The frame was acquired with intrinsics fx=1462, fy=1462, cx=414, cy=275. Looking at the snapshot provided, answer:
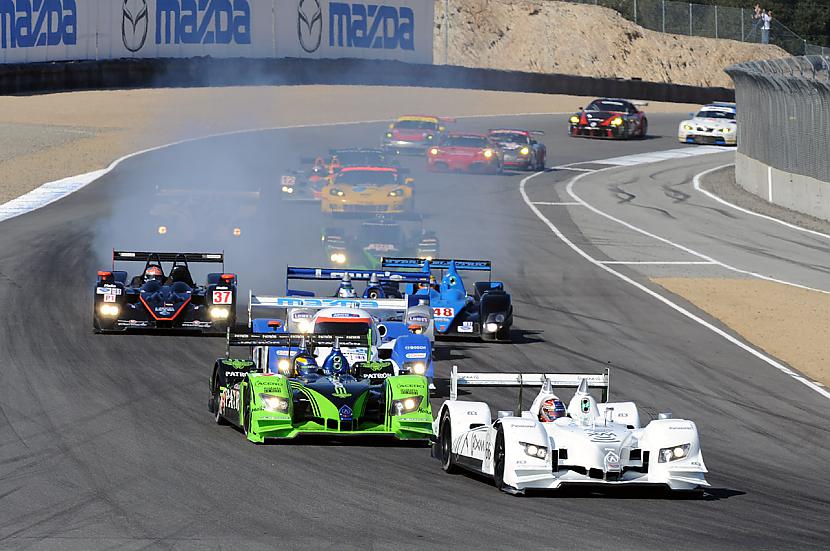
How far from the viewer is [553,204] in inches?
1684

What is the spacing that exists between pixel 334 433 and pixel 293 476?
5.57 ft

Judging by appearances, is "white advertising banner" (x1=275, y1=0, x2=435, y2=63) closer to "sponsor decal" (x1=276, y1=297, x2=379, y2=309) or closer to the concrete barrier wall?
the concrete barrier wall

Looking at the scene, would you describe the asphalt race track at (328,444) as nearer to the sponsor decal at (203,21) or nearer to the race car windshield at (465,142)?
the race car windshield at (465,142)

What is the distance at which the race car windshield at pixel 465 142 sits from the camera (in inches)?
1881

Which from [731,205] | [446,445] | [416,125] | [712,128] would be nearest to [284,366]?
[446,445]

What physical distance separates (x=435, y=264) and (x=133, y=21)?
103 ft

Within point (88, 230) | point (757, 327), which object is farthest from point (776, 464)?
point (88, 230)

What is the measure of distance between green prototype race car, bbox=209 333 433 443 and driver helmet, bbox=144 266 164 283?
776 centimetres

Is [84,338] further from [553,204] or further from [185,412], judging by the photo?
[553,204]

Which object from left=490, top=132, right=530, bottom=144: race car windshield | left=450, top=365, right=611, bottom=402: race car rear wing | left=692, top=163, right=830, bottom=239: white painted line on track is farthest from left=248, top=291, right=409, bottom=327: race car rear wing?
left=490, top=132, right=530, bottom=144: race car windshield

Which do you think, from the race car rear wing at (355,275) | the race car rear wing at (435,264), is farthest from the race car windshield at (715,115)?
the race car rear wing at (355,275)

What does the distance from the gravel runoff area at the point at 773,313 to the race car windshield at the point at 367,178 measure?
308 inches

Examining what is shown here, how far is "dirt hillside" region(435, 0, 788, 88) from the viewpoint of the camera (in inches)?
3137

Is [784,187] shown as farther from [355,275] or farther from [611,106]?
[355,275]
